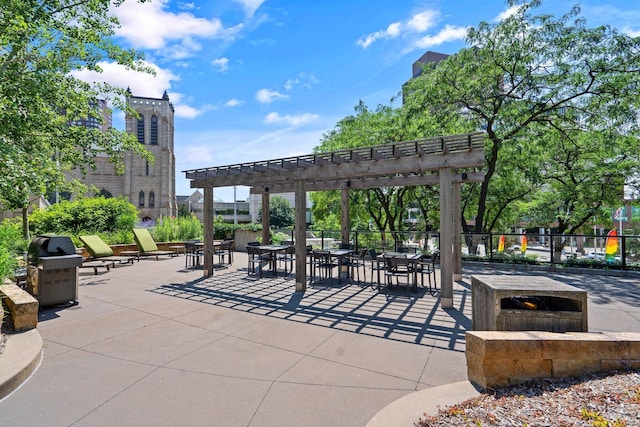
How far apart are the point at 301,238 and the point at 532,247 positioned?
10.0 metres

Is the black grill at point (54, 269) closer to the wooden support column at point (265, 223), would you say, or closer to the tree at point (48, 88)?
the tree at point (48, 88)

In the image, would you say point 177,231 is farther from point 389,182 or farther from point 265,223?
point 389,182

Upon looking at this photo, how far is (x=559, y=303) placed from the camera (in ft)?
11.1

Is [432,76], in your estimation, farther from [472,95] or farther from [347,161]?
[347,161]

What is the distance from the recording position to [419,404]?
93.5 inches

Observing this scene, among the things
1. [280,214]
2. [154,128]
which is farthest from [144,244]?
[154,128]

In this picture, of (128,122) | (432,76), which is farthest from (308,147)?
(128,122)

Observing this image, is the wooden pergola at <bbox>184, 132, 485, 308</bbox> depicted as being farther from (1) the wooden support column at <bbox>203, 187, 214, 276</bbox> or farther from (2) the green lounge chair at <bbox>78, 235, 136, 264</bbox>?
(2) the green lounge chair at <bbox>78, 235, 136, 264</bbox>

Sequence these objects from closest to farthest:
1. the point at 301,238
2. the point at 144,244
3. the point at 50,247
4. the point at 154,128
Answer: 1. the point at 50,247
2. the point at 301,238
3. the point at 144,244
4. the point at 154,128

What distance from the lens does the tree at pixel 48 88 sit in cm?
562

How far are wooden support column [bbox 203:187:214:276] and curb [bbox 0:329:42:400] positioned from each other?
4.96 m

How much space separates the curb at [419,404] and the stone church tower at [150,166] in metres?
57.7

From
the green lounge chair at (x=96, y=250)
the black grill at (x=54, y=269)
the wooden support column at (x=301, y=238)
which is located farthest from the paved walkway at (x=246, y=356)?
the green lounge chair at (x=96, y=250)

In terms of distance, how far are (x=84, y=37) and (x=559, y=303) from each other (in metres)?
11.3
